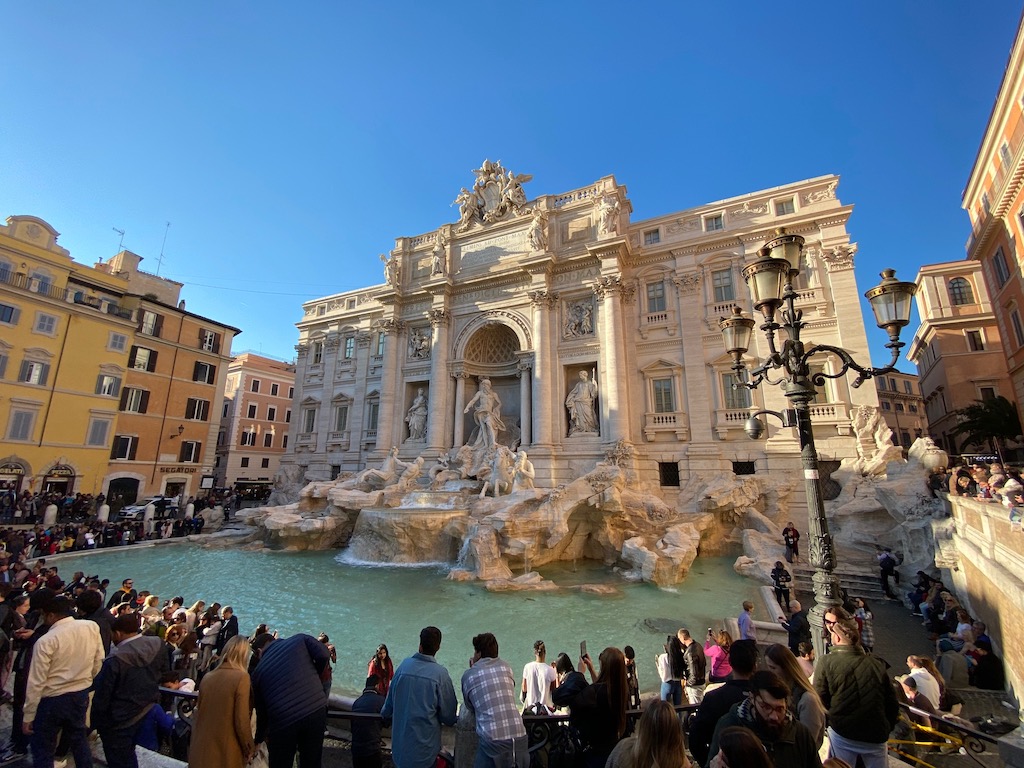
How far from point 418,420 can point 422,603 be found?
14316 millimetres

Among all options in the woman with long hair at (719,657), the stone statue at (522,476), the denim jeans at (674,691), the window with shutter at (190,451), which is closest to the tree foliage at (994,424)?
Answer: the stone statue at (522,476)

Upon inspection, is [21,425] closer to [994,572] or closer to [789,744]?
[789,744]

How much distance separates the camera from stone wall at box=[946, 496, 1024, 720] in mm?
5418

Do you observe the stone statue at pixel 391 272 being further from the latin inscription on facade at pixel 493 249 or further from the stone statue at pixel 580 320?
the stone statue at pixel 580 320

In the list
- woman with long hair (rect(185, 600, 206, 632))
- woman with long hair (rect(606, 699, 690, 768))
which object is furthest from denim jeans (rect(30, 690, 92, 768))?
woman with long hair (rect(606, 699, 690, 768))

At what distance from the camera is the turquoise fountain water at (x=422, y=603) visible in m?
7.41

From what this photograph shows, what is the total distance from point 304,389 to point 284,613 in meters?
21.6

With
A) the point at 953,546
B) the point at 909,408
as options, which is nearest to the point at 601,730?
the point at 953,546

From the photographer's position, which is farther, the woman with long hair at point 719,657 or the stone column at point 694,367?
the stone column at point 694,367

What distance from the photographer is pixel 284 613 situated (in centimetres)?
894

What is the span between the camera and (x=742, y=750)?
61.5 inches

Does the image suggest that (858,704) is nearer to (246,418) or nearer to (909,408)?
(246,418)

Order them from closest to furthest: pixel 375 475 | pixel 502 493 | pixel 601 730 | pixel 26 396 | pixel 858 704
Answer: pixel 601 730
pixel 858 704
pixel 502 493
pixel 375 475
pixel 26 396

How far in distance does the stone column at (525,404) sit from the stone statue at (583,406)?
1.86m
